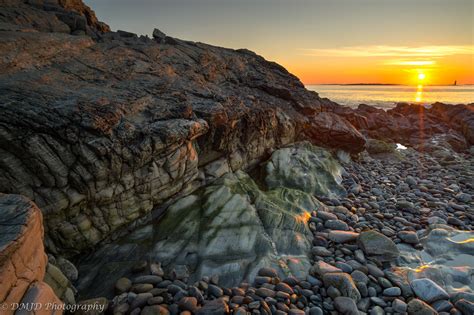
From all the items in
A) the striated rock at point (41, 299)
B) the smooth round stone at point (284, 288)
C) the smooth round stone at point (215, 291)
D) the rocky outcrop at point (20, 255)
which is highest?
the rocky outcrop at point (20, 255)

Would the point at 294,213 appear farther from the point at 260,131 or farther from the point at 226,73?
the point at 226,73

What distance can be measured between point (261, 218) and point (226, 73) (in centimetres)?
756

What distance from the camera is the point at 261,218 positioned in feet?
26.3

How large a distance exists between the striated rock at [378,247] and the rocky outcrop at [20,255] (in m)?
6.57

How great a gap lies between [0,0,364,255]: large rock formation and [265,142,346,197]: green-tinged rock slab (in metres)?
0.82

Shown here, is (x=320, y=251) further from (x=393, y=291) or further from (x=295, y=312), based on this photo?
(x=295, y=312)

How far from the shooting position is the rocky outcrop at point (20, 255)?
12.1 feet

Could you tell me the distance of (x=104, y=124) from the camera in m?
6.43

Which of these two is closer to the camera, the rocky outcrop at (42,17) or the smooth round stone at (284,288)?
the smooth round stone at (284,288)

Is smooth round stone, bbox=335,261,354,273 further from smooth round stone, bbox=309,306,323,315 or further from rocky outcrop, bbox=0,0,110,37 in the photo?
rocky outcrop, bbox=0,0,110,37

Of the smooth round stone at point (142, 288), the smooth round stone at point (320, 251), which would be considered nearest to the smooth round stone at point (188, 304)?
the smooth round stone at point (142, 288)

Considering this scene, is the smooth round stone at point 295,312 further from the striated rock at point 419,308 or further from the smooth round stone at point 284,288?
the striated rock at point 419,308

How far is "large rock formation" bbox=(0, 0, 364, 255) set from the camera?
19.4 feet

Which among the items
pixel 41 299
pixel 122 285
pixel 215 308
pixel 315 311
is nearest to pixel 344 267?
pixel 315 311
